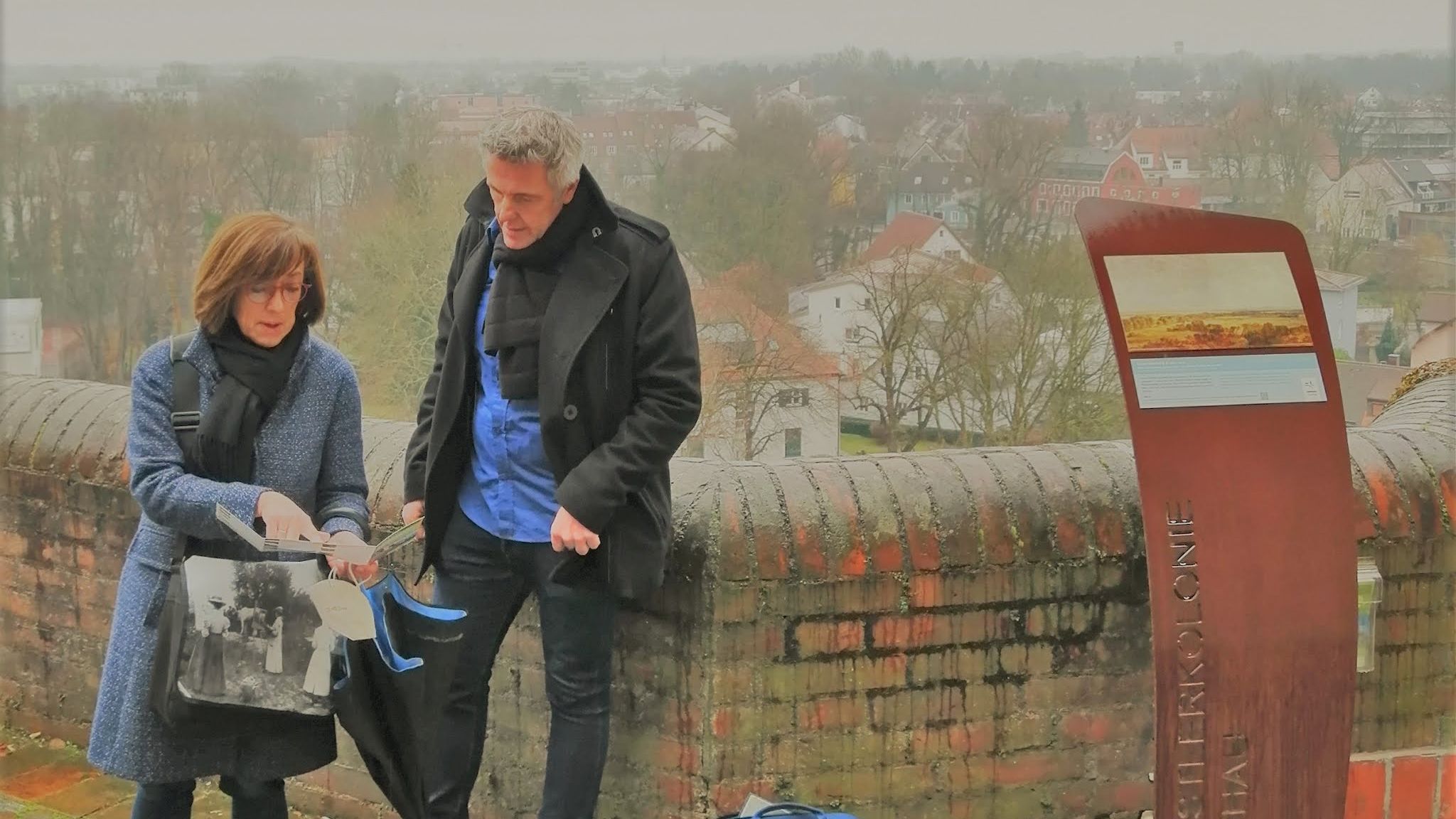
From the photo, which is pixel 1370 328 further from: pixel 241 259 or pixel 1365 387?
pixel 241 259

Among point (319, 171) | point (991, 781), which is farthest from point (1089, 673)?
point (319, 171)

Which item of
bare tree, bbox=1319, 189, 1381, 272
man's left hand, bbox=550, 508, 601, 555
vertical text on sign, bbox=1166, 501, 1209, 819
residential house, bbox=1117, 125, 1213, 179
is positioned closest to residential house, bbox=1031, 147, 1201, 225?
residential house, bbox=1117, 125, 1213, 179

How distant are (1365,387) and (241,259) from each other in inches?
152

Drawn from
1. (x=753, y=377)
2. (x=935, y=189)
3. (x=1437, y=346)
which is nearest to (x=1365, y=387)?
(x=1437, y=346)

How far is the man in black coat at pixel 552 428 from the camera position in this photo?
1913 mm

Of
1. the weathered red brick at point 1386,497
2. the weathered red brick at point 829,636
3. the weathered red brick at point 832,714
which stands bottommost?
the weathered red brick at point 832,714

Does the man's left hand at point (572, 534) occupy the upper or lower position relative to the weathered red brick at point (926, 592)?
upper

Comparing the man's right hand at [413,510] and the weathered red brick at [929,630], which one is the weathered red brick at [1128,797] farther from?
the man's right hand at [413,510]

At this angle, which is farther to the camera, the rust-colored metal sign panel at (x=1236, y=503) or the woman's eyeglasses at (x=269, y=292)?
the rust-colored metal sign panel at (x=1236, y=503)

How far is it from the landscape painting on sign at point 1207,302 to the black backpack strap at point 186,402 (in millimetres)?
1301

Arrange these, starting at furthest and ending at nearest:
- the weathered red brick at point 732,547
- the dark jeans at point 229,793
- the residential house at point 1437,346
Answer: the residential house at point 1437,346, the weathered red brick at point 732,547, the dark jeans at point 229,793

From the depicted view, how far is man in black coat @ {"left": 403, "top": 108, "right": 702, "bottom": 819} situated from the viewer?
191 cm

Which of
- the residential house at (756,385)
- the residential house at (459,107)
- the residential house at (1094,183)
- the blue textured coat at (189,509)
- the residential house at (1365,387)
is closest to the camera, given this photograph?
the blue textured coat at (189,509)

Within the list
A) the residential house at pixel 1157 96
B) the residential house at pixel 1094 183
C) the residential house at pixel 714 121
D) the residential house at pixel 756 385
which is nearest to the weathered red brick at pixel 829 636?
the residential house at pixel 1094 183
